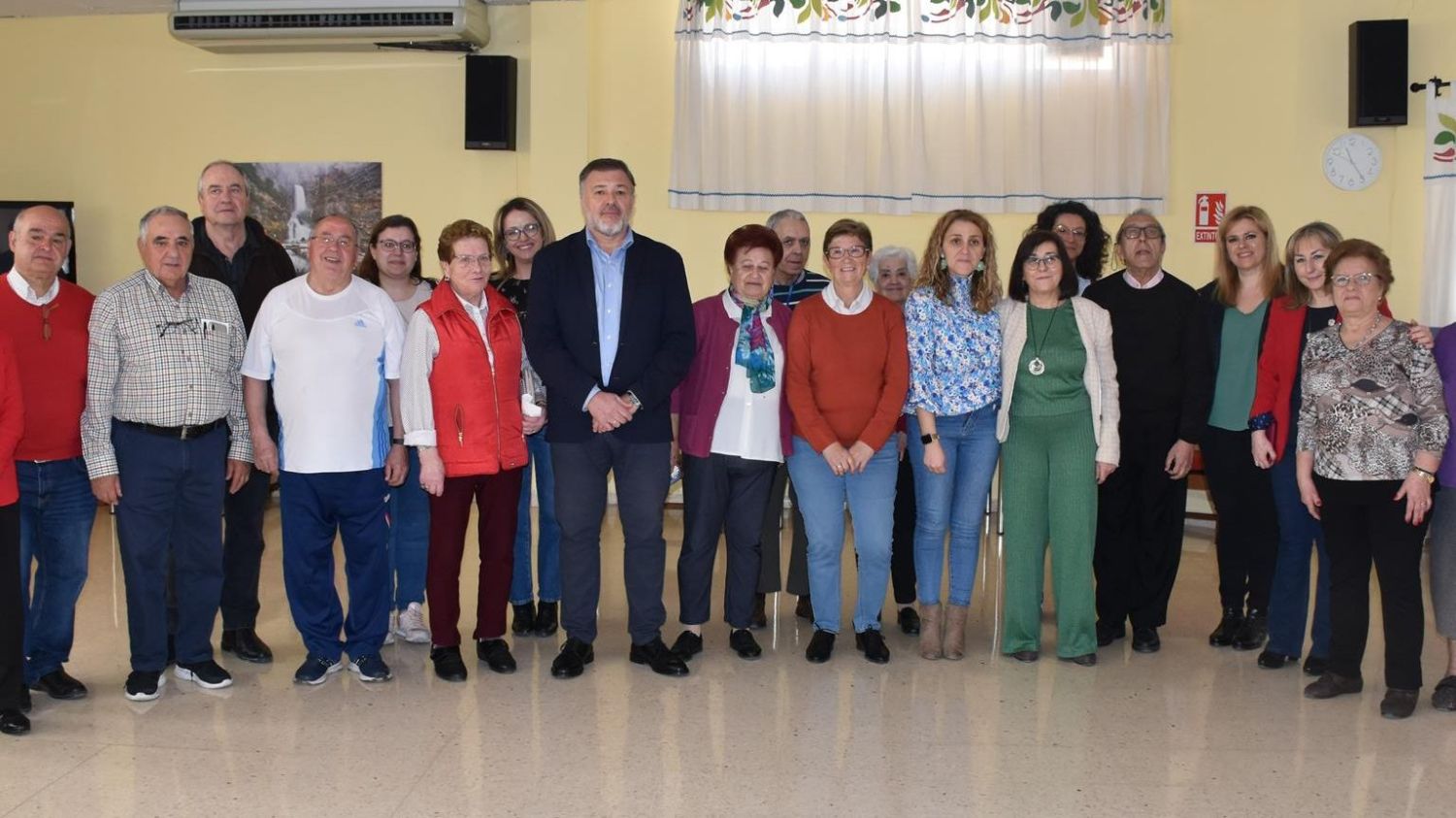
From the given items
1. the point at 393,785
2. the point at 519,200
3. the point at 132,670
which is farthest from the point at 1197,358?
the point at 132,670

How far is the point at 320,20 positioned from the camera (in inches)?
283

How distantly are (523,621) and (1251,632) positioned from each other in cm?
264

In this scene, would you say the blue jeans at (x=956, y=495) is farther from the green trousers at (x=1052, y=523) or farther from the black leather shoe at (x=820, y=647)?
the black leather shoe at (x=820, y=647)

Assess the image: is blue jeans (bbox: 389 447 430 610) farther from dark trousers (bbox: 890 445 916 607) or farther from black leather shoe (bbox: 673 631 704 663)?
dark trousers (bbox: 890 445 916 607)

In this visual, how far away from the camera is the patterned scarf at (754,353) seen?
4.11m

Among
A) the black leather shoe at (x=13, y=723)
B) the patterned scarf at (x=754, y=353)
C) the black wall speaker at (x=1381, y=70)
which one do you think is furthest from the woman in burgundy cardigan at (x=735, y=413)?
the black wall speaker at (x=1381, y=70)

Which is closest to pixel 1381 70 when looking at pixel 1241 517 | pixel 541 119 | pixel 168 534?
pixel 1241 517

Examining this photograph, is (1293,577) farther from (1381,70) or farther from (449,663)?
(1381,70)

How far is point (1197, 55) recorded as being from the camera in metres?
7.39

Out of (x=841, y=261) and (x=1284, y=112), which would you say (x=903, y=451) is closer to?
(x=841, y=261)

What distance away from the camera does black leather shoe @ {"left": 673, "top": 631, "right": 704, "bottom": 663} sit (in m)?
4.25

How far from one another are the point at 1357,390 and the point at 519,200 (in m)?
2.91

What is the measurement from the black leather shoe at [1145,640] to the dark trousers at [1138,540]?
25 mm

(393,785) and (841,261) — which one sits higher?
(841,261)
